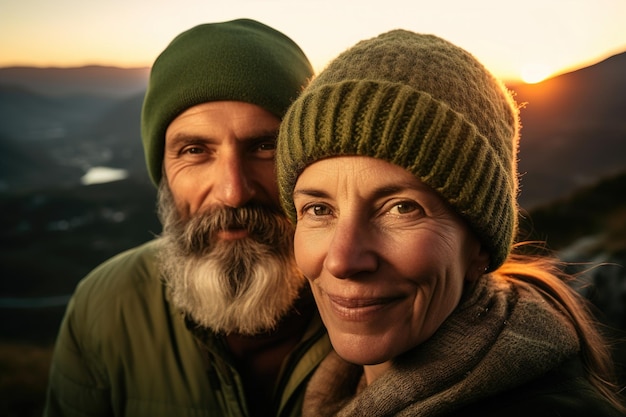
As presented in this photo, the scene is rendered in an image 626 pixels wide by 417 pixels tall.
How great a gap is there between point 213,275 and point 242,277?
0.56 ft

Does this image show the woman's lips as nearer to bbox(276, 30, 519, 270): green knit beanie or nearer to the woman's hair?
bbox(276, 30, 519, 270): green knit beanie

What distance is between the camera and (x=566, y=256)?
5988 millimetres

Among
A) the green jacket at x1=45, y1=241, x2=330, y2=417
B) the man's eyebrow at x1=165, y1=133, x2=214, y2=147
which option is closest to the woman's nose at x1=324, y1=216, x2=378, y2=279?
the green jacket at x1=45, y1=241, x2=330, y2=417

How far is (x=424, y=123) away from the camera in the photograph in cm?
158

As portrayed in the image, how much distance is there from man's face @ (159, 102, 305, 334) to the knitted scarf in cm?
96

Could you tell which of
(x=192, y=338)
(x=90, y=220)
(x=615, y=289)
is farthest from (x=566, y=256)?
(x=90, y=220)

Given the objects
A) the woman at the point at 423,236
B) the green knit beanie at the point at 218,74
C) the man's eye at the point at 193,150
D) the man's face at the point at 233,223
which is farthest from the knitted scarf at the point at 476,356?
the man's eye at the point at 193,150

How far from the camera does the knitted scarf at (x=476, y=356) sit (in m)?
1.56

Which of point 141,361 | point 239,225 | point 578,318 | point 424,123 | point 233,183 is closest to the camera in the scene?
point 424,123

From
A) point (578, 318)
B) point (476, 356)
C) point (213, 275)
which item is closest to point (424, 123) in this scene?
point (476, 356)

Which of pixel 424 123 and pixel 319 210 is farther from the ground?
pixel 424 123

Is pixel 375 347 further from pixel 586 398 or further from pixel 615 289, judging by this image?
pixel 615 289

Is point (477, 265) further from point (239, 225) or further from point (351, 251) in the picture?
point (239, 225)

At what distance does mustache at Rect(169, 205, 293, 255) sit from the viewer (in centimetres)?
264
